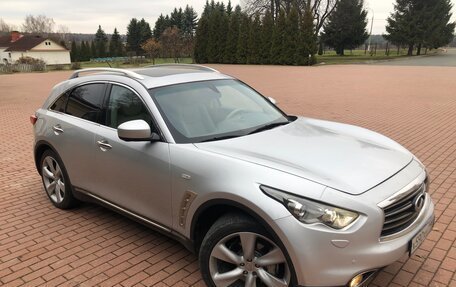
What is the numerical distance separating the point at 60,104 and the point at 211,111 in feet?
6.72

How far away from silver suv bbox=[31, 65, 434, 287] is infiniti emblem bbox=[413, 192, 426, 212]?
16 mm

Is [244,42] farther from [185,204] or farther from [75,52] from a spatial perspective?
[75,52]

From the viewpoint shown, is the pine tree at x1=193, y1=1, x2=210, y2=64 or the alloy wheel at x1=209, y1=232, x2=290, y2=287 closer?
the alloy wheel at x1=209, y1=232, x2=290, y2=287

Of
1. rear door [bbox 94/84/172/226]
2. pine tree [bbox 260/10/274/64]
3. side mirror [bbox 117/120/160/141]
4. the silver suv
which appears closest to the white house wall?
pine tree [bbox 260/10/274/64]

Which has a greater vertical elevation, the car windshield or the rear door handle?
the car windshield

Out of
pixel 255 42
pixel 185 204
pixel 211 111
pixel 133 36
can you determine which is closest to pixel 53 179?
pixel 211 111

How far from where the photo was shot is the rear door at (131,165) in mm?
3199

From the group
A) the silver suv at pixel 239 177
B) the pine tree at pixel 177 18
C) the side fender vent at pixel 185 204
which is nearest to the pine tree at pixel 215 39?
the silver suv at pixel 239 177

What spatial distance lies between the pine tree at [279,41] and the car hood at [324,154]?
3473 cm

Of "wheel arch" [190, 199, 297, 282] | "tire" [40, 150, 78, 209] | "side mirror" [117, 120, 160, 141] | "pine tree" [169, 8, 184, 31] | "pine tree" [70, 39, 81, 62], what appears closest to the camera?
"wheel arch" [190, 199, 297, 282]

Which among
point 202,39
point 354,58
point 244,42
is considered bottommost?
point 354,58

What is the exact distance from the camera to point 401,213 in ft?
8.58

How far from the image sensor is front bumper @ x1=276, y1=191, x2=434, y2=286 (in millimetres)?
2330

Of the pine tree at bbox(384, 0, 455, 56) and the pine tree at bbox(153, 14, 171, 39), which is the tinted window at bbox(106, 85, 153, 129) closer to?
the pine tree at bbox(384, 0, 455, 56)
